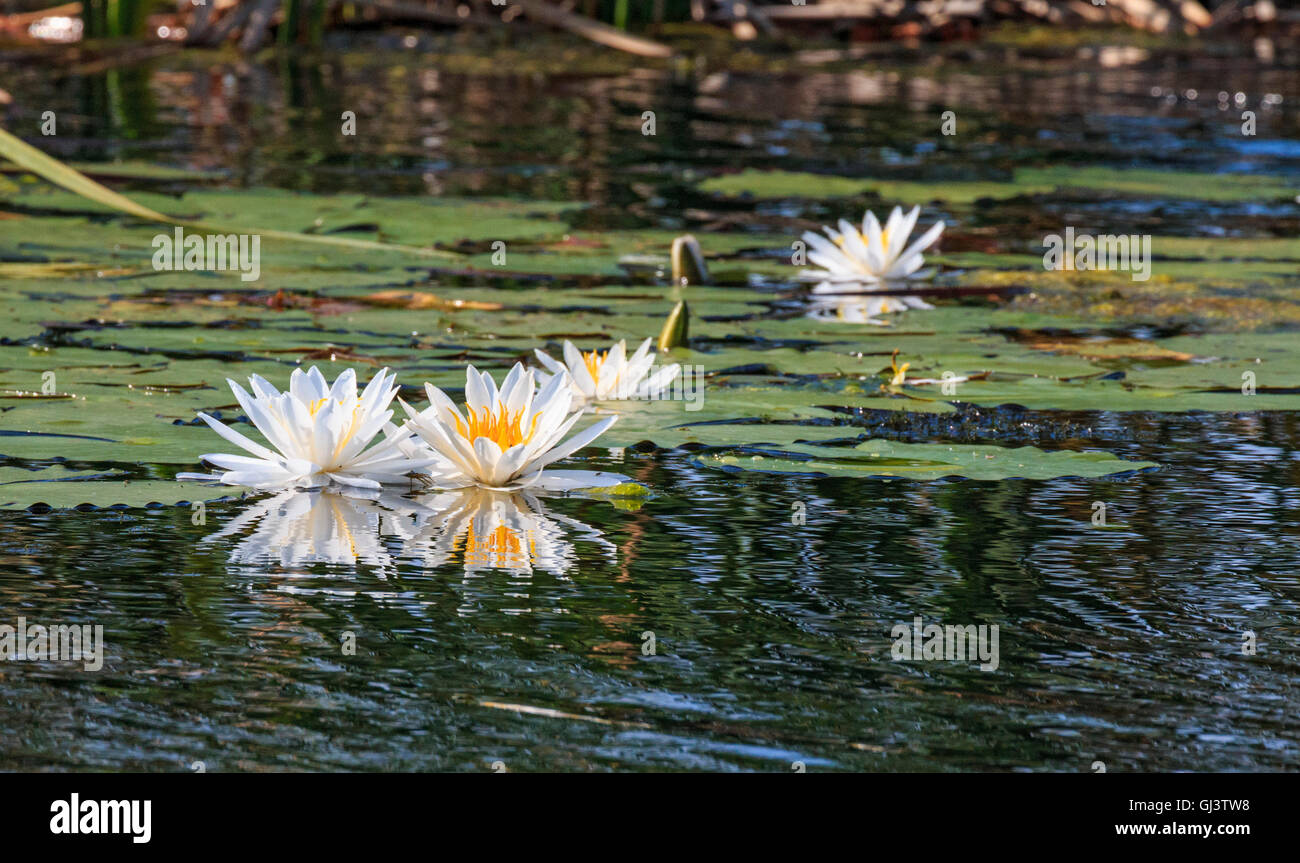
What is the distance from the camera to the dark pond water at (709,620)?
204 cm

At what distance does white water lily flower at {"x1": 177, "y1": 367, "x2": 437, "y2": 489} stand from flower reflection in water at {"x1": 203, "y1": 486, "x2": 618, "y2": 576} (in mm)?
46

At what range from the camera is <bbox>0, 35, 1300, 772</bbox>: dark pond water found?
6.69 feet

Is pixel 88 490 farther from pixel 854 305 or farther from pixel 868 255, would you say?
pixel 868 255

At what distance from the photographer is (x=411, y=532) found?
2945 mm

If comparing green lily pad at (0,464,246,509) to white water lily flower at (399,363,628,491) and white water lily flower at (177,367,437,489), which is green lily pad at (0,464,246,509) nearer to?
white water lily flower at (177,367,437,489)

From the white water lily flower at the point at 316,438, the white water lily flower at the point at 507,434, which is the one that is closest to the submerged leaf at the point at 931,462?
the white water lily flower at the point at 507,434

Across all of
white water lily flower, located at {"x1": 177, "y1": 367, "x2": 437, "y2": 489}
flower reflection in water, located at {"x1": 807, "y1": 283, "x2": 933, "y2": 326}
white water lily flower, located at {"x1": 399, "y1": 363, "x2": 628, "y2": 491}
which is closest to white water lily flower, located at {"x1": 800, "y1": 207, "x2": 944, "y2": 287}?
flower reflection in water, located at {"x1": 807, "y1": 283, "x2": 933, "y2": 326}

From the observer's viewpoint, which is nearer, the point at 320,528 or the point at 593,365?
the point at 320,528

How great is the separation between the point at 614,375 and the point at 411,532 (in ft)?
3.20

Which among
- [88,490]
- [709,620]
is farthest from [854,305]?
[709,620]

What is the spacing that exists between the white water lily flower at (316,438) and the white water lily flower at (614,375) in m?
0.66

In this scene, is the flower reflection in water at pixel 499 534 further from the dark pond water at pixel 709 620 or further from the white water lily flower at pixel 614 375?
the white water lily flower at pixel 614 375

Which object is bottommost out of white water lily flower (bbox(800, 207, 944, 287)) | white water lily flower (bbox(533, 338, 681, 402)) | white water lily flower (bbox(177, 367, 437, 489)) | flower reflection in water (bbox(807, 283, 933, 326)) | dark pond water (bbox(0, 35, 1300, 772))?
dark pond water (bbox(0, 35, 1300, 772))
